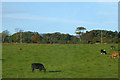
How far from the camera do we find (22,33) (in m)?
90.7

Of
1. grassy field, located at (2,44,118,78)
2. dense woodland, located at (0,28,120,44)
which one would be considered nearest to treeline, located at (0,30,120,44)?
dense woodland, located at (0,28,120,44)

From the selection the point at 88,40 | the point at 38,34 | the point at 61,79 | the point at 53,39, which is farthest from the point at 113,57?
the point at 38,34

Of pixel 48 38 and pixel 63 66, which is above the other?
pixel 48 38

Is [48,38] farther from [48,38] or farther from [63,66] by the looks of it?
[63,66]

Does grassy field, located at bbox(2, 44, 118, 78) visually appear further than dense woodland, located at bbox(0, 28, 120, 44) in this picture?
No

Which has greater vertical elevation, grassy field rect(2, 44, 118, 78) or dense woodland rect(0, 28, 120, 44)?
dense woodland rect(0, 28, 120, 44)

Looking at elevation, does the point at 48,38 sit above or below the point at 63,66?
above

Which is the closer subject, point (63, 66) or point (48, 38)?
point (63, 66)

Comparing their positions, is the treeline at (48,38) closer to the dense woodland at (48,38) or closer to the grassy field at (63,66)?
the dense woodland at (48,38)

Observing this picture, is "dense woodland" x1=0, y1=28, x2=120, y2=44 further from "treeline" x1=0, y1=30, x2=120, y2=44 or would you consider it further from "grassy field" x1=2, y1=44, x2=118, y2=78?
"grassy field" x1=2, y1=44, x2=118, y2=78

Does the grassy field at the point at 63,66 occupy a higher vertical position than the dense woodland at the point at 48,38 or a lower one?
lower

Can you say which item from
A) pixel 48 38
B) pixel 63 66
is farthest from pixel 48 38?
pixel 63 66

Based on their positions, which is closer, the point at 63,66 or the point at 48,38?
the point at 63,66

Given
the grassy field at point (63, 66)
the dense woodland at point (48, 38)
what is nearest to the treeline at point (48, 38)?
the dense woodland at point (48, 38)
